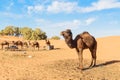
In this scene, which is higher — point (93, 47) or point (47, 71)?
point (93, 47)

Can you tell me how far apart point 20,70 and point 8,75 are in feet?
5.33

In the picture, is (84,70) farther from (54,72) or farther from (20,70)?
(20,70)

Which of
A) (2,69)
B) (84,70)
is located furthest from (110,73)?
(2,69)

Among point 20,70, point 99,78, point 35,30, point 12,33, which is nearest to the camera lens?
point 99,78

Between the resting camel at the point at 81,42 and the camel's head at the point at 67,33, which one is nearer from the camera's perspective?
the camel's head at the point at 67,33

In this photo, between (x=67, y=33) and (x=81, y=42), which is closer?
(x=67, y=33)

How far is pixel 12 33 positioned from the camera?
416 feet

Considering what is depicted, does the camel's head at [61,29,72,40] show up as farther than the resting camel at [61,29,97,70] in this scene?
No

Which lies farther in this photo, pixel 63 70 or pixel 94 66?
pixel 94 66

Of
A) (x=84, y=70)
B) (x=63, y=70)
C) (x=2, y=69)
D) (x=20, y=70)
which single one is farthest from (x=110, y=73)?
(x=2, y=69)

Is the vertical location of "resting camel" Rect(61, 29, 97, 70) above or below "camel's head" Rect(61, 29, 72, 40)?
below

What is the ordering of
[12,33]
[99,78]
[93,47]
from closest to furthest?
[99,78] → [93,47] → [12,33]

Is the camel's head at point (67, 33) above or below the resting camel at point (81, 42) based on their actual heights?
above

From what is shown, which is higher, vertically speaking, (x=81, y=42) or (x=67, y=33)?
(x=67, y=33)
